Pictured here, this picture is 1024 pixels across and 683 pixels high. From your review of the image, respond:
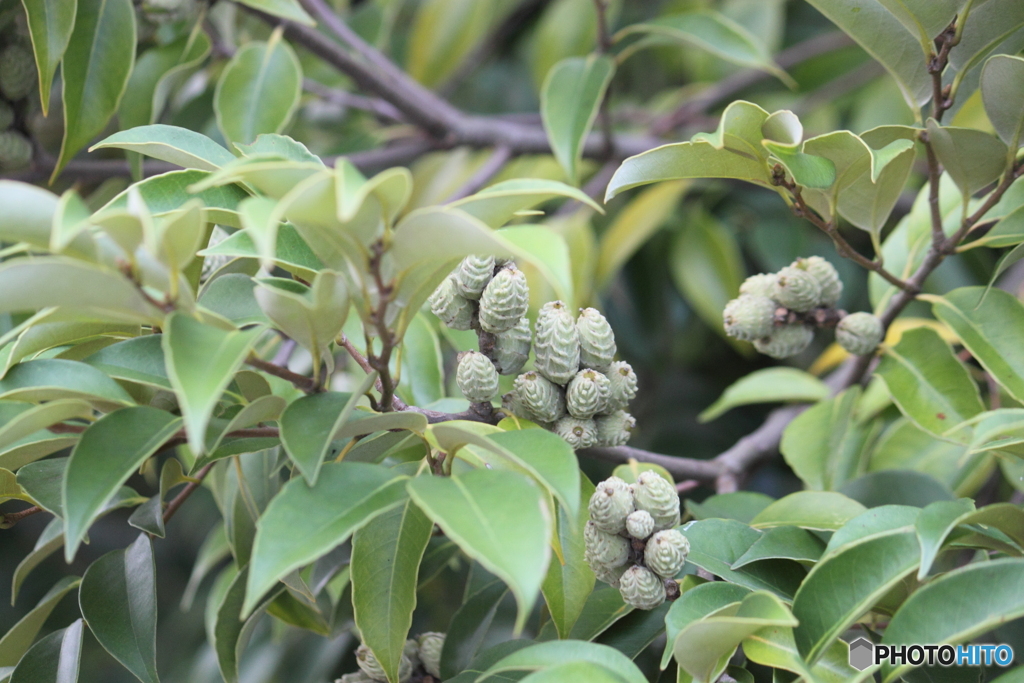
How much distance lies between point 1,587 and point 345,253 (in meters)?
1.96

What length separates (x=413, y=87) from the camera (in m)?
1.41

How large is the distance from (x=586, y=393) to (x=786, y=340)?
0.31 meters

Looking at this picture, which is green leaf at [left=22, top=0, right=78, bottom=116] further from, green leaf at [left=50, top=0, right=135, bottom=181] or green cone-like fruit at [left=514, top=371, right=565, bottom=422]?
green cone-like fruit at [left=514, top=371, right=565, bottom=422]

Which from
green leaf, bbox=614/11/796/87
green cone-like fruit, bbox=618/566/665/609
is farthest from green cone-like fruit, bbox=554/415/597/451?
green leaf, bbox=614/11/796/87

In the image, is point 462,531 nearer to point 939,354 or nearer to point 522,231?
point 522,231

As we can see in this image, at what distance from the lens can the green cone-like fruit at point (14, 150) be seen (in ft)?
2.98

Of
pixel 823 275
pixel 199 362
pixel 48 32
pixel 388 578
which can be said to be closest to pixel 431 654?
pixel 388 578

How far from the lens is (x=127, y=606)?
0.66 meters

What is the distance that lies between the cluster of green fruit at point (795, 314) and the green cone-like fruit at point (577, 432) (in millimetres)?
252

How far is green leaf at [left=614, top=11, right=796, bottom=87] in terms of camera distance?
1.13 metres

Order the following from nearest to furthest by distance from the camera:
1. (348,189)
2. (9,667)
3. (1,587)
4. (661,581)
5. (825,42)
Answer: (348,189) → (661,581) → (9,667) → (825,42) → (1,587)

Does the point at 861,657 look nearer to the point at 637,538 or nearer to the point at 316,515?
the point at 637,538

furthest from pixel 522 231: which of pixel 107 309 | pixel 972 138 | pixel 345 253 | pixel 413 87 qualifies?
pixel 413 87

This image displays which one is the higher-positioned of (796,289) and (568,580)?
(796,289)
